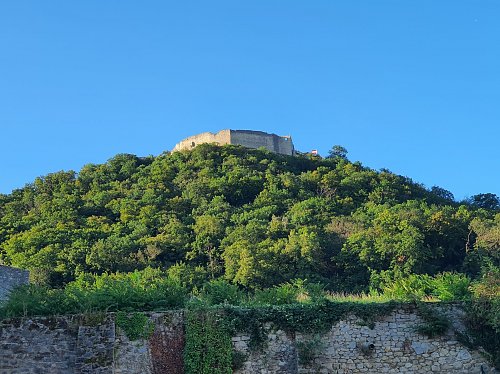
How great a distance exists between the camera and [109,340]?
14984 millimetres

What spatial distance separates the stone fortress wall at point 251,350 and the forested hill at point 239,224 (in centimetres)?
2033

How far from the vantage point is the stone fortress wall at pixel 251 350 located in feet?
49.3

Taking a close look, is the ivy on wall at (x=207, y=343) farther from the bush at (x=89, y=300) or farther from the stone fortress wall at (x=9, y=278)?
the stone fortress wall at (x=9, y=278)

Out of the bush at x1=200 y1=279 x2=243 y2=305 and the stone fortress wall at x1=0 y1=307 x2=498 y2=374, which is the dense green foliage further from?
the stone fortress wall at x1=0 y1=307 x2=498 y2=374

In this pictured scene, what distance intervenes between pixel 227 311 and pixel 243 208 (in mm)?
34793

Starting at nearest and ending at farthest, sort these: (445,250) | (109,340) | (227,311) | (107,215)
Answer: (109,340), (227,311), (445,250), (107,215)

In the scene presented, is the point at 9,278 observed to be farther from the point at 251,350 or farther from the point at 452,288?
the point at 452,288

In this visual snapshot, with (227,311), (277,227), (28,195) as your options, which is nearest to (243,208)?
(277,227)

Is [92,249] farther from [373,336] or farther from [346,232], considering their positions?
[373,336]

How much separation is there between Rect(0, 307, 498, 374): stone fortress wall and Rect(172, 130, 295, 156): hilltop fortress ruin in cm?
5545

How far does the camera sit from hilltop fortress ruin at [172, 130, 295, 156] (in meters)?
71.8

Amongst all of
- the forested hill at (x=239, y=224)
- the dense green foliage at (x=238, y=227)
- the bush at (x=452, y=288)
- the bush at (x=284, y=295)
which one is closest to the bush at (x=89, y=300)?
the bush at (x=284, y=295)

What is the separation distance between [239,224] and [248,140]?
26.9 meters

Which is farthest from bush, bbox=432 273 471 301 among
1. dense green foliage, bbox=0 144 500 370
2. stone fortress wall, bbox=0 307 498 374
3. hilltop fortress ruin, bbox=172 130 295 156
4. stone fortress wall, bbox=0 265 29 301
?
hilltop fortress ruin, bbox=172 130 295 156
